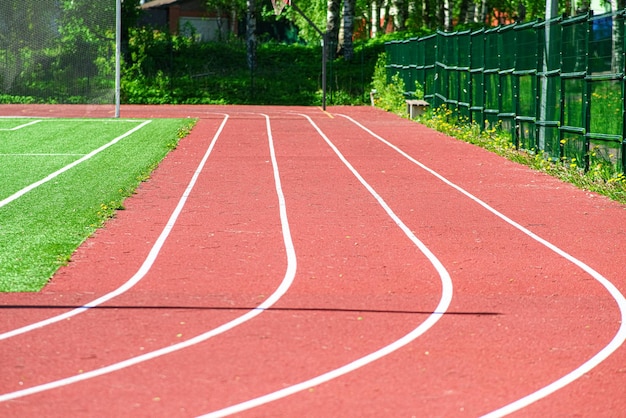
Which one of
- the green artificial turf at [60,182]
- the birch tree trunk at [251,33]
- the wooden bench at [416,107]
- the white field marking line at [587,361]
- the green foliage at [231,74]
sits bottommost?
the white field marking line at [587,361]

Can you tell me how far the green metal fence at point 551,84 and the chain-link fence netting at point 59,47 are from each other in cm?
964

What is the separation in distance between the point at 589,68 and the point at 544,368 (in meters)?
10.6

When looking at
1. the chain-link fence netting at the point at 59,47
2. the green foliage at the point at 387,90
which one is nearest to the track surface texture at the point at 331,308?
the chain-link fence netting at the point at 59,47

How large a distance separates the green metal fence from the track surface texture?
158cm

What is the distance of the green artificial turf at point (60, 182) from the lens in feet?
31.7

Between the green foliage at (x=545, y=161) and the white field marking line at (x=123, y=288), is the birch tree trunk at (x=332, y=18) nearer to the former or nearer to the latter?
the green foliage at (x=545, y=161)

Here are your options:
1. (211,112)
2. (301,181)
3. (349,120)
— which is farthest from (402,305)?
(211,112)

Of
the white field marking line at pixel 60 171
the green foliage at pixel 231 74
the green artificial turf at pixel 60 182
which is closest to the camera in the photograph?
the green artificial turf at pixel 60 182

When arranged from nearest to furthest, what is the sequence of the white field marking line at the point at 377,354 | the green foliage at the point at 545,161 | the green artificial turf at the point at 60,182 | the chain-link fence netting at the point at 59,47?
the white field marking line at the point at 377,354
the green artificial turf at the point at 60,182
the green foliage at the point at 545,161
the chain-link fence netting at the point at 59,47

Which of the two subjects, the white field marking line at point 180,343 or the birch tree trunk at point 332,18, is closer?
the white field marking line at point 180,343

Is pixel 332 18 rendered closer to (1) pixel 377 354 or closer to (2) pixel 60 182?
(2) pixel 60 182

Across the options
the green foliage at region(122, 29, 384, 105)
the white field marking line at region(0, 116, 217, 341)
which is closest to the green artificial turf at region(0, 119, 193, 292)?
the white field marking line at region(0, 116, 217, 341)

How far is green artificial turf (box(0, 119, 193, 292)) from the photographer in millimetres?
9672

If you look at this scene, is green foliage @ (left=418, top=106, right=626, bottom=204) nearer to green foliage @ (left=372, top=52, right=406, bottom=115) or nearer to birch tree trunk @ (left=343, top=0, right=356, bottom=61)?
green foliage @ (left=372, top=52, right=406, bottom=115)
